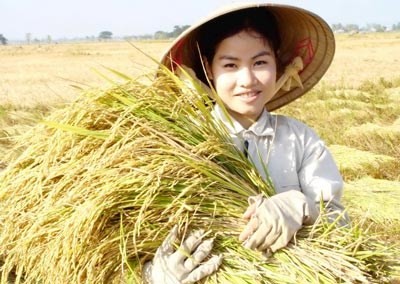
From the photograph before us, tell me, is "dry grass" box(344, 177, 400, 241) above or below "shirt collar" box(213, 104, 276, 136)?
below

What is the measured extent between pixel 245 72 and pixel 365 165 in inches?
148

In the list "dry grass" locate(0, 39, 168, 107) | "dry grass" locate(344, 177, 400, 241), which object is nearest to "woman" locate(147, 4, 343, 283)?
"dry grass" locate(0, 39, 168, 107)

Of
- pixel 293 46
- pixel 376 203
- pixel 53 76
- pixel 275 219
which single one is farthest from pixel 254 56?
pixel 376 203

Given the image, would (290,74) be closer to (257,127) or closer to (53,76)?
(257,127)

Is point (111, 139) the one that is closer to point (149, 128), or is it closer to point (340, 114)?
point (149, 128)

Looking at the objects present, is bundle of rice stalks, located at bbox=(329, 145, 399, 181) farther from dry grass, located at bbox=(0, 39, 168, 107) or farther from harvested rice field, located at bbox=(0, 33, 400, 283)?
harvested rice field, located at bbox=(0, 33, 400, 283)

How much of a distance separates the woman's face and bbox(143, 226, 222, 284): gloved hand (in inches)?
21.0

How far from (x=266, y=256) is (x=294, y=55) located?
98 cm

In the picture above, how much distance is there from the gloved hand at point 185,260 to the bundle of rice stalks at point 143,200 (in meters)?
0.03

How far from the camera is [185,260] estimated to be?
1534 millimetres

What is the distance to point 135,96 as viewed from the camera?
5.29 feet

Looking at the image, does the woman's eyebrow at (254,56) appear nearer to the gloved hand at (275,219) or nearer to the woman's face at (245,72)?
the woman's face at (245,72)

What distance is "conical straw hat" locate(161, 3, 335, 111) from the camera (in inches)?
79.9

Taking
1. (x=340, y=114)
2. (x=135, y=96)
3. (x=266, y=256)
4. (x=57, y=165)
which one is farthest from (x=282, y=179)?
(x=340, y=114)
